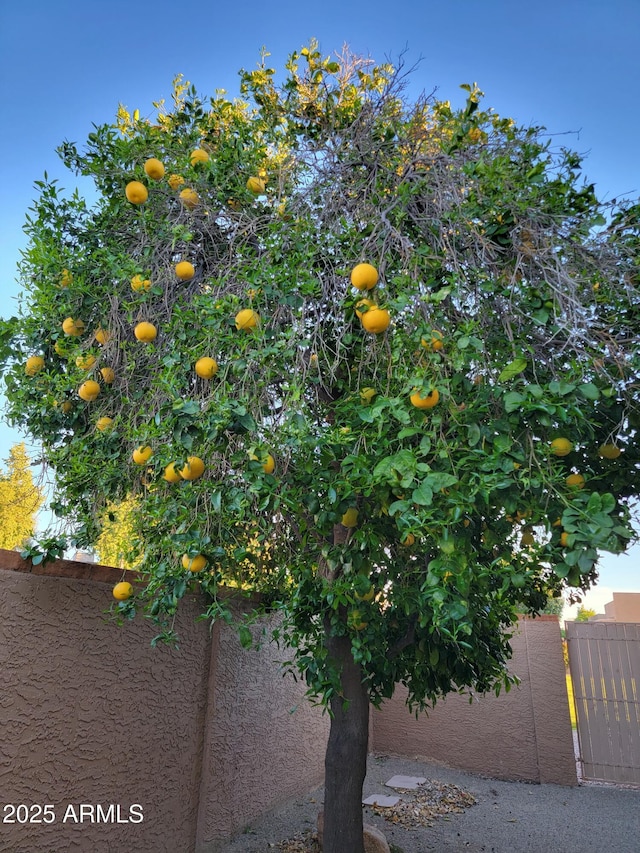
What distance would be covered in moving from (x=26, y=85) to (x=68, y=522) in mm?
3509

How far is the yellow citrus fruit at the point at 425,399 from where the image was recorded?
1724mm

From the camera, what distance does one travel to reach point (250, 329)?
82.4 inches

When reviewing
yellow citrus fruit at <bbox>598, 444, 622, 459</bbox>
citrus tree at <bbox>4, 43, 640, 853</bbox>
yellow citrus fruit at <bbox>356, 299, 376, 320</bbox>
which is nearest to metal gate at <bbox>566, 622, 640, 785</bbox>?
citrus tree at <bbox>4, 43, 640, 853</bbox>

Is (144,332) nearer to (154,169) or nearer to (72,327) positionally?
(72,327)

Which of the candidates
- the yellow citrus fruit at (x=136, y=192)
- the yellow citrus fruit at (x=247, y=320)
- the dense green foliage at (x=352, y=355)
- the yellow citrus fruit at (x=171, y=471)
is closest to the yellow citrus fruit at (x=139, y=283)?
the dense green foliage at (x=352, y=355)

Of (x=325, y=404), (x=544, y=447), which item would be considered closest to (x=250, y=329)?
(x=325, y=404)

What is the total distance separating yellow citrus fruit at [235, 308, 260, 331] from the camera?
2074mm

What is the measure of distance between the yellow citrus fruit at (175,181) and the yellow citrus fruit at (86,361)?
882 mm

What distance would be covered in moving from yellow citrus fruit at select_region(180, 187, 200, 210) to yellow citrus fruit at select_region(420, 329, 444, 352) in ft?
4.60

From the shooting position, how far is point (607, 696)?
5598 mm

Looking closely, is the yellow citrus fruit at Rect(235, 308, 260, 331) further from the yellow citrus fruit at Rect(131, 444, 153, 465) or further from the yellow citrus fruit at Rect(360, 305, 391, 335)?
the yellow citrus fruit at Rect(131, 444, 153, 465)

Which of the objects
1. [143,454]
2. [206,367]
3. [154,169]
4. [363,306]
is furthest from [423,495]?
[154,169]

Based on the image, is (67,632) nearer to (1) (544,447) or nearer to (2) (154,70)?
(1) (544,447)

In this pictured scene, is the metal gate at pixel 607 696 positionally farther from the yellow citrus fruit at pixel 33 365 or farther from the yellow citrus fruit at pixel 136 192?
the yellow citrus fruit at pixel 136 192
